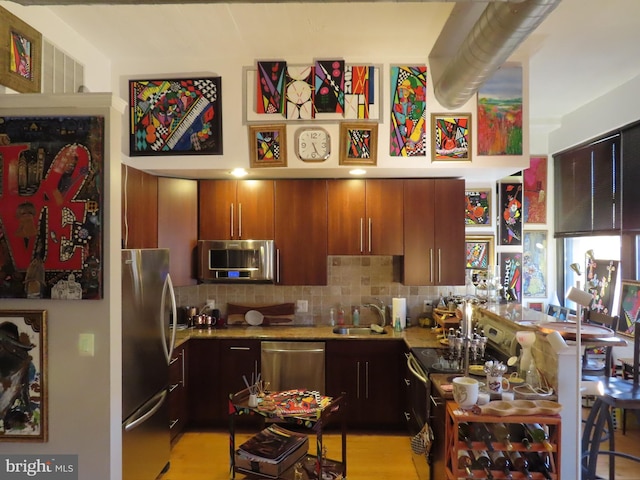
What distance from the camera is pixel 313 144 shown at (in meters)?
3.48

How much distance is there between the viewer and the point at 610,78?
12.9ft

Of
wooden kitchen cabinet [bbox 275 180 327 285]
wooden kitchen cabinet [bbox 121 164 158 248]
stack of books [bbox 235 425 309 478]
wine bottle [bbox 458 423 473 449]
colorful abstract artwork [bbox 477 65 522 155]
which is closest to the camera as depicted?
wine bottle [bbox 458 423 473 449]

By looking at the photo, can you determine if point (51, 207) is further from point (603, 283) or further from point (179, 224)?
point (603, 283)

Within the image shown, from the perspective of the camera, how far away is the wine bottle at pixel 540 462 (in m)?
2.07

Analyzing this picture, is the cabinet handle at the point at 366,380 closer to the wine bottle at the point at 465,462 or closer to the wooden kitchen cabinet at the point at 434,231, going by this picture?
the wooden kitchen cabinet at the point at 434,231

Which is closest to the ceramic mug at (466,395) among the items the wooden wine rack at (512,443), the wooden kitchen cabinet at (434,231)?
the wooden wine rack at (512,443)

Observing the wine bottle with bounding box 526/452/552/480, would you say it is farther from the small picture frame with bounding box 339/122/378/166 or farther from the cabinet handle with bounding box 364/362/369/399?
the small picture frame with bounding box 339/122/378/166

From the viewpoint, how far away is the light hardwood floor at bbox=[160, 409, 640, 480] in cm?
308

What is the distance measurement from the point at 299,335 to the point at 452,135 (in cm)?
215

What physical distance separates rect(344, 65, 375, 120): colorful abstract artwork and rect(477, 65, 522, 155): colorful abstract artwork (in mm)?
877

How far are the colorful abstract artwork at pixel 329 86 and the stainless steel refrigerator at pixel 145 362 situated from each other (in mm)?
1712

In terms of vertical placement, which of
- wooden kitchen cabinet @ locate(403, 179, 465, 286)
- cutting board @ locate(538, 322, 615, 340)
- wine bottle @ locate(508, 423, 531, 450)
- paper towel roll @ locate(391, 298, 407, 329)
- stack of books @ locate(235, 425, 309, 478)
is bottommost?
stack of books @ locate(235, 425, 309, 478)

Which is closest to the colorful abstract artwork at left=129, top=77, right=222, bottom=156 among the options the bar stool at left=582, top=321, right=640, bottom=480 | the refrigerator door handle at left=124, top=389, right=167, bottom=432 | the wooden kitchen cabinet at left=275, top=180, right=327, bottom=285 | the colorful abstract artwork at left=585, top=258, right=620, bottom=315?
the wooden kitchen cabinet at left=275, top=180, right=327, bottom=285

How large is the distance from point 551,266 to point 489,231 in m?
1.28
